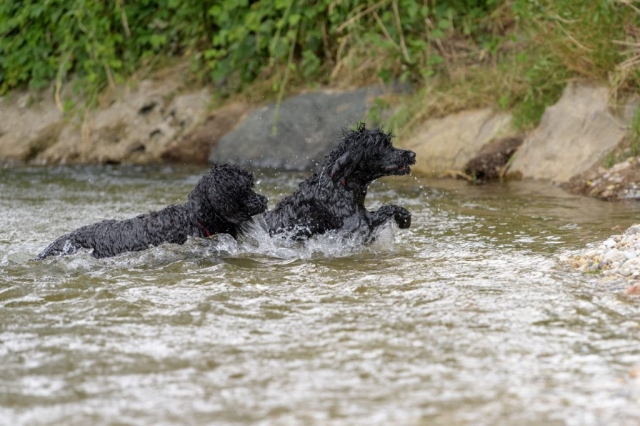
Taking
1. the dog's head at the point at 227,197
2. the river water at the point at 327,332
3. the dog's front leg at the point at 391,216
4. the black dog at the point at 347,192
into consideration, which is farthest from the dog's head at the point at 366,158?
the dog's head at the point at 227,197

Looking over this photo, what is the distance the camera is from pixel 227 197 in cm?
643

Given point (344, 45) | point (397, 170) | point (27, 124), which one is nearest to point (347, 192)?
point (397, 170)

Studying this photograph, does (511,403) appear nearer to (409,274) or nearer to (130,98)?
(409,274)

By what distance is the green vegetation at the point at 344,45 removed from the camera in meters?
9.73

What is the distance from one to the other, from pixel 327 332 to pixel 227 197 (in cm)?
207

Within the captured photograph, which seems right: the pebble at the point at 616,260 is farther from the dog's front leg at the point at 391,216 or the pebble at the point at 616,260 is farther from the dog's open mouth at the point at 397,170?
the dog's open mouth at the point at 397,170

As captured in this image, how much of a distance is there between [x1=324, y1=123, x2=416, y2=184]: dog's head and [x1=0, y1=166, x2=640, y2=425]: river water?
500mm

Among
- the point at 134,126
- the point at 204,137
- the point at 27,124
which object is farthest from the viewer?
the point at 27,124

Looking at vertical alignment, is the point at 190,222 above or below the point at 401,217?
above

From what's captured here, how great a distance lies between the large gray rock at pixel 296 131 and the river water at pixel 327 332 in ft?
13.7

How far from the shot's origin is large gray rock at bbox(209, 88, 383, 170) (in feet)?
38.1

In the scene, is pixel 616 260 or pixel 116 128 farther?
pixel 116 128

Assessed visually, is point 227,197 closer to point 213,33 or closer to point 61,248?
point 61,248

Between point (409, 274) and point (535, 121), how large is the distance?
4886mm
